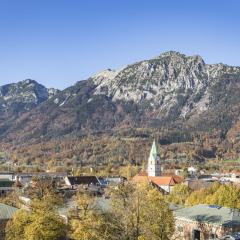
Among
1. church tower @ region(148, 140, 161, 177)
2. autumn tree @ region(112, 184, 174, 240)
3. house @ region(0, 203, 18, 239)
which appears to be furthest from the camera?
church tower @ region(148, 140, 161, 177)

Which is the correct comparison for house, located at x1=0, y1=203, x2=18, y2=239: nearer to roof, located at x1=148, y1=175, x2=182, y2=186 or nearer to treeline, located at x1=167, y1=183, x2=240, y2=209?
treeline, located at x1=167, y1=183, x2=240, y2=209

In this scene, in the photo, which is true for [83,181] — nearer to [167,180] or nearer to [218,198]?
[167,180]

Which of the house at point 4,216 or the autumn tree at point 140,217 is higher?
the autumn tree at point 140,217

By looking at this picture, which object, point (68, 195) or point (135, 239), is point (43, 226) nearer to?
point (135, 239)

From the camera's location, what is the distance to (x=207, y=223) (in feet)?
180

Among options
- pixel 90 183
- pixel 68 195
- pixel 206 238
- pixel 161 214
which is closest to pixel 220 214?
pixel 206 238

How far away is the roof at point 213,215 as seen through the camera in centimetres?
5378

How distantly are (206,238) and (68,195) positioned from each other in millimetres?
59403

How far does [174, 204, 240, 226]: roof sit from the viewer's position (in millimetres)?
53781

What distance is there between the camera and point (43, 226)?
48906 millimetres

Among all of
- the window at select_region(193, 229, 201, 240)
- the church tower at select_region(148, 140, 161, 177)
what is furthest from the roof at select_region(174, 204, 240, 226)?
the church tower at select_region(148, 140, 161, 177)

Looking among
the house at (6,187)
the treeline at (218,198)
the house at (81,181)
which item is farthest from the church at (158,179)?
the treeline at (218,198)

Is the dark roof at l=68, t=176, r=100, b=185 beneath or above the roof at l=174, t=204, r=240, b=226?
beneath

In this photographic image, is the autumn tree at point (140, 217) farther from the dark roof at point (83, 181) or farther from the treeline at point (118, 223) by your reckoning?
the dark roof at point (83, 181)
